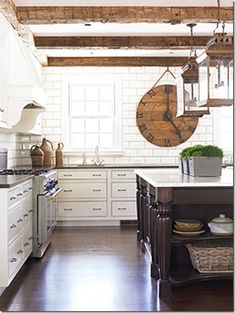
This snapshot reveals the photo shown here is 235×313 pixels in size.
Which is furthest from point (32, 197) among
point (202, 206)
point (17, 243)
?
point (202, 206)

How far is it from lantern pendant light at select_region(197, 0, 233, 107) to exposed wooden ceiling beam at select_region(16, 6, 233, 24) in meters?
1.43

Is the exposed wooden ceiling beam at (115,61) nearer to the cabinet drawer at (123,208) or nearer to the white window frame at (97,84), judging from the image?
the white window frame at (97,84)

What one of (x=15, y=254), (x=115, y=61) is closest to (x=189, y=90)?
(x=15, y=254)

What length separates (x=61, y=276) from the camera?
4.42 metres

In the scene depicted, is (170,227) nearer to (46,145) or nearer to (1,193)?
(1,193)

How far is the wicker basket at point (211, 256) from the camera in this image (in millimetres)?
3957

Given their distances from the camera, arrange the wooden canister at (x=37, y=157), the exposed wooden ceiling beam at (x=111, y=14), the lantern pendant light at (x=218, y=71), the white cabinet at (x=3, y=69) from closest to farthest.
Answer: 1. the lantern pendant light at (x=218, y=71)
2. the white cabinet at (x=3, y=69)
3. the exposed wooden ceiling beam at (x=111, y=14)
4. the wooden canister at (x=37, y=157)

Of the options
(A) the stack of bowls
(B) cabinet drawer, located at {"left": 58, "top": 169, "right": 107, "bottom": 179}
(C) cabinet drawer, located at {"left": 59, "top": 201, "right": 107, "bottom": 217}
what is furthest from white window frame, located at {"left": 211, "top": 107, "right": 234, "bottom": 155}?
(A) the stack of bowls

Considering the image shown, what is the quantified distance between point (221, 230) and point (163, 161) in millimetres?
4231

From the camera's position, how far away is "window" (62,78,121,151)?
8.02 meters

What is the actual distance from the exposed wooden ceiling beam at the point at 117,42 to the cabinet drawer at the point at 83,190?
6.78 ft

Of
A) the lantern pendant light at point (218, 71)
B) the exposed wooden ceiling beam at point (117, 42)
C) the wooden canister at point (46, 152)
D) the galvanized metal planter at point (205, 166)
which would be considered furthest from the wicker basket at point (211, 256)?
the wooden canister at point (46, 152)

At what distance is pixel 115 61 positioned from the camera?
25.5 feet

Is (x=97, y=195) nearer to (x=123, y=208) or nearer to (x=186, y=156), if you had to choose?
(x=123, y=208)
